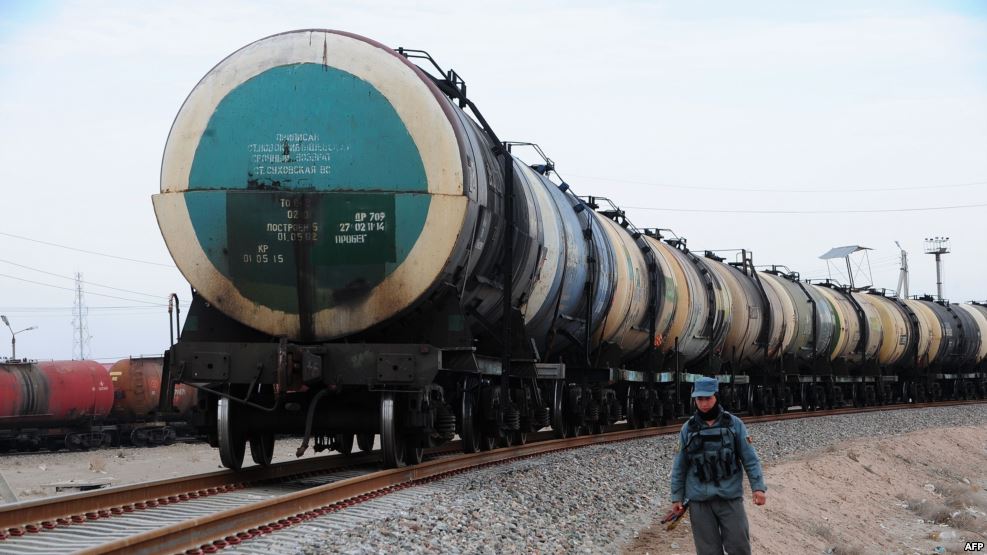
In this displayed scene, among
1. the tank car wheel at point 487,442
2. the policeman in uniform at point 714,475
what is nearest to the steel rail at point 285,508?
the tank car wheel at point 487,442

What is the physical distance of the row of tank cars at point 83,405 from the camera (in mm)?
25766

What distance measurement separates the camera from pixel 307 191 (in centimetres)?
957

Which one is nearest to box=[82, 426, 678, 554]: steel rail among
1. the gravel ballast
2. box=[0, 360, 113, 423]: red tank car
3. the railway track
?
the railway track

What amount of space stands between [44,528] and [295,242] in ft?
11.2

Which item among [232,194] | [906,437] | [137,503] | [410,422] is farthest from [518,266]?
[906,437]

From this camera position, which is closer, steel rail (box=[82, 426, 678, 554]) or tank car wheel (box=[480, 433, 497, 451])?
steel rail (box=[82, 426, 678, 554])

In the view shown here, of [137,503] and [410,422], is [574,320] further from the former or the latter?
[137,503]

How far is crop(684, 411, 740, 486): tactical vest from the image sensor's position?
20.4ft

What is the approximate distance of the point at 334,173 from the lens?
959 centimetres

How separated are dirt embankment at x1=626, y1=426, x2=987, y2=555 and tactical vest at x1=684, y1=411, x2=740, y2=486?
2.15m

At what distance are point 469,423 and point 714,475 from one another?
19.2 feet

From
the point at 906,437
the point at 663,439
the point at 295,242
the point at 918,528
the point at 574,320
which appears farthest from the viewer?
the point at 906,437

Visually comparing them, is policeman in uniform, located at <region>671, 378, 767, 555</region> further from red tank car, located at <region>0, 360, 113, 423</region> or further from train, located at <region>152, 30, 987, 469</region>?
red tank car, located at <region>0, 360, 113, 423</region>

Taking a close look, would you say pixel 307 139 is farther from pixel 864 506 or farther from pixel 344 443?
pixel 864 506
